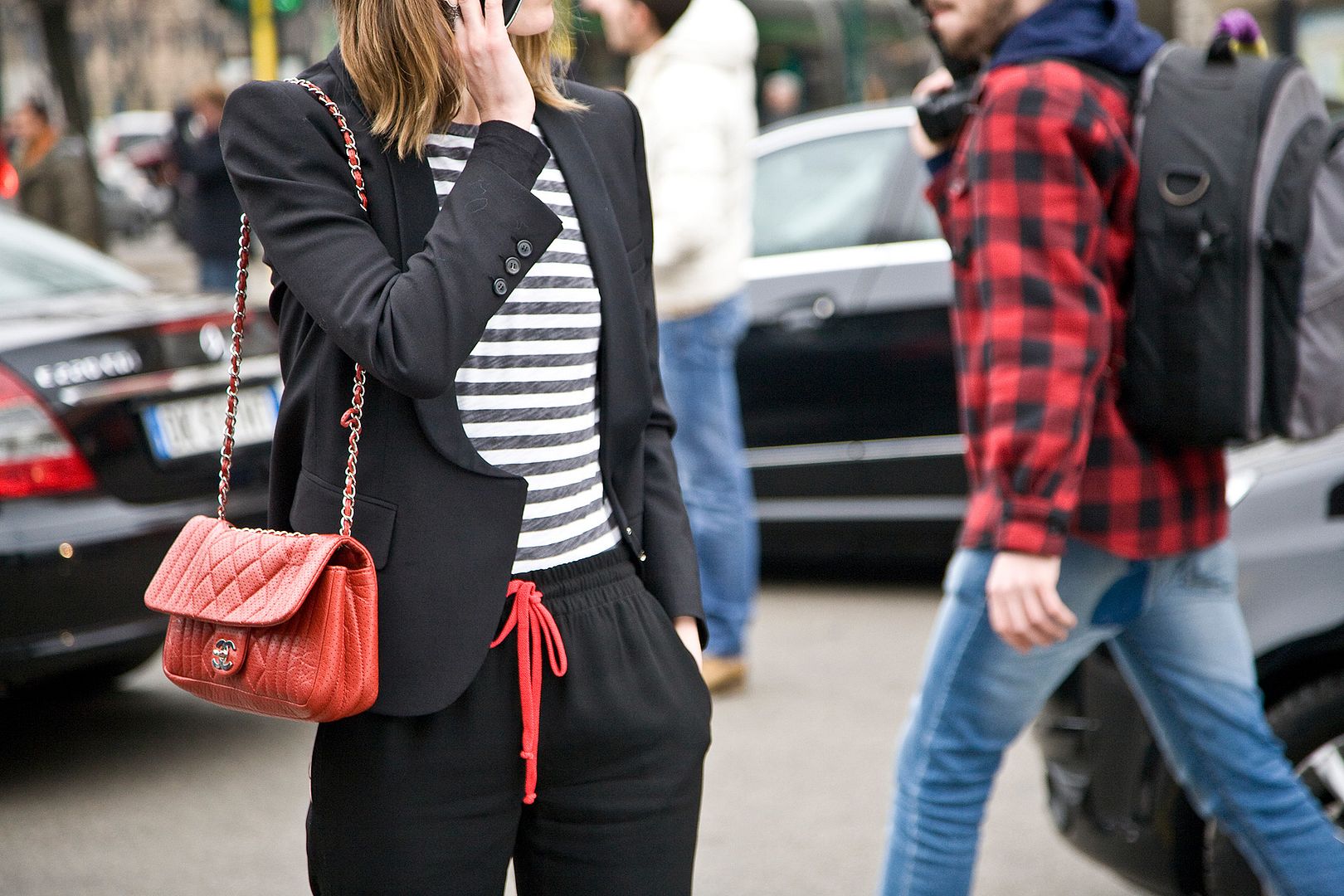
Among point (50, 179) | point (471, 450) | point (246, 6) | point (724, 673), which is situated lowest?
point (724, 673)

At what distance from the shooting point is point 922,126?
8.58 feet

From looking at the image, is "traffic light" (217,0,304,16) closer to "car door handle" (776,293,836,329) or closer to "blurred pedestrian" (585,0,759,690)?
"car door handle" (776,293,836,329)

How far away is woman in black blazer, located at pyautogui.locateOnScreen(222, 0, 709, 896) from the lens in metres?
1.60

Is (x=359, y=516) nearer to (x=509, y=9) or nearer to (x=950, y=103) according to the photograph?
(x=509, y=9)

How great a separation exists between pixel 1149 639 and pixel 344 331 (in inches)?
57.4

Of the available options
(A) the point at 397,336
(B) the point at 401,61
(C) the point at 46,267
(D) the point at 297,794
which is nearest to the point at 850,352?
(D) the point at 297,794

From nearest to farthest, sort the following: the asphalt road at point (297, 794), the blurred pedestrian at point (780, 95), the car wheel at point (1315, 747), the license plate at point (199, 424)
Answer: the car wheel at point (1315, 747) < the asphalt road at point (297, 794) < the license plate at point (199, 424) < the blurred pedestrian at point (780, 95)

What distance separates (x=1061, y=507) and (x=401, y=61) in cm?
112

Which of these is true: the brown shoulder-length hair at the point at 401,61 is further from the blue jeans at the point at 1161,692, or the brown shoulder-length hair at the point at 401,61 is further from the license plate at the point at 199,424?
the license plate at the point at 199,424

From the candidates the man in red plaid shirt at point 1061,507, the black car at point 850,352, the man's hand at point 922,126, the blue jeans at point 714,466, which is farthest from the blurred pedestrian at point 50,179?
the man in red plaid shirt at point 1061,507

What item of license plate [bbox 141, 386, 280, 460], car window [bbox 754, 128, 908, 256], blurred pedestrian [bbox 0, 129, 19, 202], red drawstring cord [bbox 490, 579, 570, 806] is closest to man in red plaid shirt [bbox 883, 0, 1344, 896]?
red drawstring cord [bbox 490, 579, 570, 806]

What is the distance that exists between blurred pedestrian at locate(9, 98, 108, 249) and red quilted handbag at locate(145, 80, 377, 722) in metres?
10.8

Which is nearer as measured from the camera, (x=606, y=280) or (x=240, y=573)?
(x=240, y=573)

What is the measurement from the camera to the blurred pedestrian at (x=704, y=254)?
4664 mm
